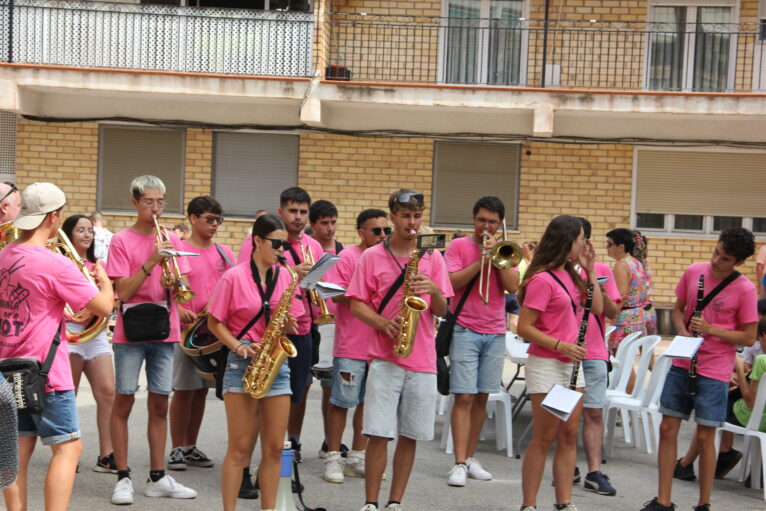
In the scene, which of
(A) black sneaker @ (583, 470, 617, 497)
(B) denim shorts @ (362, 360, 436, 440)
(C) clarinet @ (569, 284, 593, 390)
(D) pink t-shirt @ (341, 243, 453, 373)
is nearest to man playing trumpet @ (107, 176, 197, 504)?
(D) pink t-shirt @ (341, 243, 453, 373)

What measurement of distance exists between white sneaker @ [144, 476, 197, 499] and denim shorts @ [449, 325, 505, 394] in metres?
2.13

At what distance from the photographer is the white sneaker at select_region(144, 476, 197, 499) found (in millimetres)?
6641

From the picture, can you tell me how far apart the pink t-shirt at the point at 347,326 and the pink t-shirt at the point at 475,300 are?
0.79m

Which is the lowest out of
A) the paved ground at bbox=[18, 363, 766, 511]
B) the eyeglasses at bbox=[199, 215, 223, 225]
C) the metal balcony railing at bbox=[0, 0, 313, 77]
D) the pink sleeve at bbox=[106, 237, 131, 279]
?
the paved ground at bbox=[18, 363, 766, 511]

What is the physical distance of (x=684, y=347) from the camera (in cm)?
645

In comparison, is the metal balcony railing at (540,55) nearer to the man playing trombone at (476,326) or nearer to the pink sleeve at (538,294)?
the man playing trombone at (476,326)

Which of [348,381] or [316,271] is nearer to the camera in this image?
[316,271]

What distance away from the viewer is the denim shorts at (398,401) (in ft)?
19.8

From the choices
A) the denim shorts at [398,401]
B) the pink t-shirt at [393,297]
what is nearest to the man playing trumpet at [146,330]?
the pink t-shirt at [393,297]

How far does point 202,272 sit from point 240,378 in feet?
5.46

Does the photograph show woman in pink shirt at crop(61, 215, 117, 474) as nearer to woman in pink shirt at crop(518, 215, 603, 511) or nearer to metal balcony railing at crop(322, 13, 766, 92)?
woman in pink shirt at crop(518, 215, 603, 511)

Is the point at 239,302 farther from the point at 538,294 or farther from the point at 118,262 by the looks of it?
the point at 538,294

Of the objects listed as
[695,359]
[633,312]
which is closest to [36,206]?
[695,359]

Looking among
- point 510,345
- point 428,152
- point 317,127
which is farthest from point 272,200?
point 510,345
